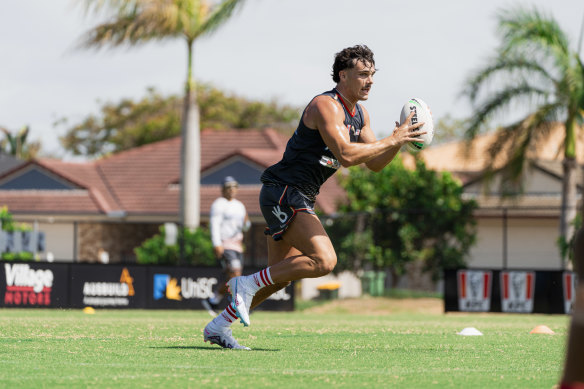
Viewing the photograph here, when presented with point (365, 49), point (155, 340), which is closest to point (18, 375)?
point (155, 340)

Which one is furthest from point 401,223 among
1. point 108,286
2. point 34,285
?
point 34,285

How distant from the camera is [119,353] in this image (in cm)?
728

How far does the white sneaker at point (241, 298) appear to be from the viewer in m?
7.63

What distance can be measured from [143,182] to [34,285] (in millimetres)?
28080

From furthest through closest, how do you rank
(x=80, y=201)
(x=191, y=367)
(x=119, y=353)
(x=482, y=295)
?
(x=80, y=201) < (x=482, y=295) < (x=119, y=353) < (x=191, y=367)

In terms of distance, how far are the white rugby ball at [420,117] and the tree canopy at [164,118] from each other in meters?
53.6

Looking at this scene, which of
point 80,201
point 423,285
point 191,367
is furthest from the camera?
point 80,201

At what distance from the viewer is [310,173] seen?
25.9ft

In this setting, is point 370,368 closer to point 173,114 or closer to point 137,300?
point 137,300

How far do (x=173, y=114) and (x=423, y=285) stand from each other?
2988 centimetres

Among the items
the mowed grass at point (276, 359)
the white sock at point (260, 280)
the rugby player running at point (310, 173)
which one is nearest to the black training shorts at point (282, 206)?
the rugby player running at point (310, 173)

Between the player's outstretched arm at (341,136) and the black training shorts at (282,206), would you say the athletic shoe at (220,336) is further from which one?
the player's outstretched arm at (341,136)

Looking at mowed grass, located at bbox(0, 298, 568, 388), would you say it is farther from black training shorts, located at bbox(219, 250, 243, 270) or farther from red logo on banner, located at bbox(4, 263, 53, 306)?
red logo on banner, located at bbox(4, 263, 53, 306)

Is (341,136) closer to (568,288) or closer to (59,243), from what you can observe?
(568,288)
